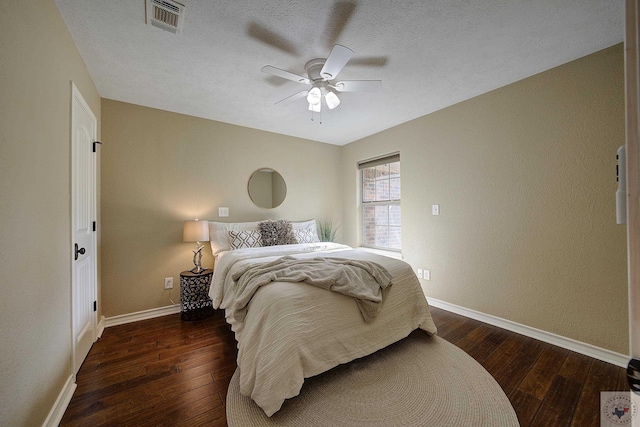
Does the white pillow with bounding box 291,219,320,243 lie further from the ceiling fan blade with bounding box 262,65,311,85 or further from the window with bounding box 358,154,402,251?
the ceiling fan blade with bounding box 262,65,311,85

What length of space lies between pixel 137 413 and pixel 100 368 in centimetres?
72

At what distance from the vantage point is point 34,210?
127 centimetres

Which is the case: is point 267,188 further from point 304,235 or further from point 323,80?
point 323,80

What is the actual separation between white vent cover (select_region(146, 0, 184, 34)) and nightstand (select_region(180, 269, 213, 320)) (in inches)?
87.4

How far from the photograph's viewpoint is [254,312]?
165 centimetres

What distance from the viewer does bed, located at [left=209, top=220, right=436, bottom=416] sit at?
4.70ft

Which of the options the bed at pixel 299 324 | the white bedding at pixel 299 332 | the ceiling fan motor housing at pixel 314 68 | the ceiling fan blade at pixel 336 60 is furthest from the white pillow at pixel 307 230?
the ceiling fan blade at pixel 336 60

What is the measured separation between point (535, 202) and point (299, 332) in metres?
2.39

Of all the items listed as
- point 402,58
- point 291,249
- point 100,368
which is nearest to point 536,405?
point 291,249

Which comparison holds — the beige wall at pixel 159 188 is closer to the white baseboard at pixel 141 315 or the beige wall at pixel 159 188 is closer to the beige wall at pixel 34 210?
the white baseboard at pixel 141 315

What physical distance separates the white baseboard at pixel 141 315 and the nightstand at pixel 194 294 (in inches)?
10.9

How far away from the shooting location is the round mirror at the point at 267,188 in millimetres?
3582

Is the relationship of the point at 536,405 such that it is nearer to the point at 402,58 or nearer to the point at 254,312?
the point at 254,312

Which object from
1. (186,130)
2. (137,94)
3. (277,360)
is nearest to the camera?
(277,360)
